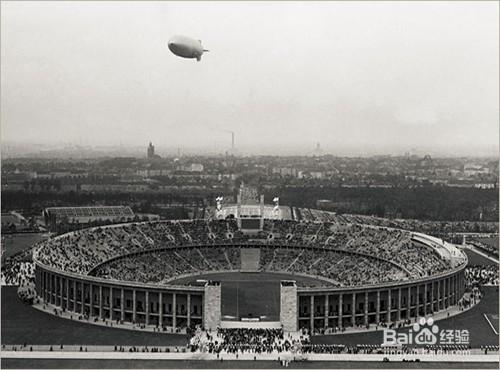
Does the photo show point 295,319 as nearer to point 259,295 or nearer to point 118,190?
point 259,295

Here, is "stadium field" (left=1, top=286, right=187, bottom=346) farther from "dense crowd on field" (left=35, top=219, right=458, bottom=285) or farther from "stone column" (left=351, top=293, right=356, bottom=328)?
"stone column" (left=351, top=293, right=356, bottom=328)

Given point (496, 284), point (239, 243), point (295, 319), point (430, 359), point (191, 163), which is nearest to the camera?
point (430, 359)

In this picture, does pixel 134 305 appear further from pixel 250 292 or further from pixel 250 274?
pixel 250 274

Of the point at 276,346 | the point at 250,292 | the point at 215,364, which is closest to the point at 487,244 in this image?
the point at 250,292

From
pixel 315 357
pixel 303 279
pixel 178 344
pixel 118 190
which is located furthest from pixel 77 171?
pixel 315 357

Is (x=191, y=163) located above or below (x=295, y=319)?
above

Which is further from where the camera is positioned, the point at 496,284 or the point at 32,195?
the point at 32,195

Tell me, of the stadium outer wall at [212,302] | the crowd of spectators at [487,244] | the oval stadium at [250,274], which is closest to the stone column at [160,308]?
the stadium outer wall at [212,302]
